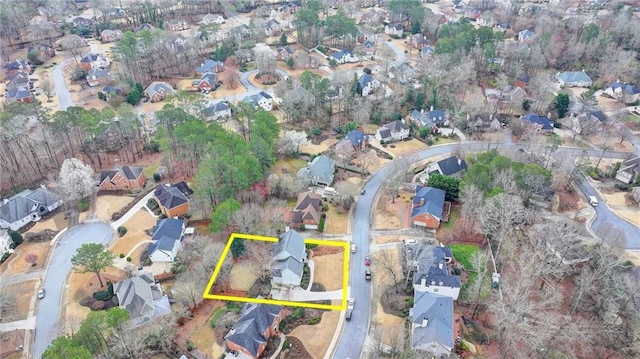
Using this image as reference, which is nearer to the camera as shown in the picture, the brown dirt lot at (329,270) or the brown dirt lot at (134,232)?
the brown dirt lot at (329,270)

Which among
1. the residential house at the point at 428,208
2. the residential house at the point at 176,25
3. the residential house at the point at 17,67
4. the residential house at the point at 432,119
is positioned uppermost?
the residential house at the point at 176,25

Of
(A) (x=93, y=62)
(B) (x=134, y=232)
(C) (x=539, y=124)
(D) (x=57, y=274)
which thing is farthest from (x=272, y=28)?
(D) (x=57, y=274)

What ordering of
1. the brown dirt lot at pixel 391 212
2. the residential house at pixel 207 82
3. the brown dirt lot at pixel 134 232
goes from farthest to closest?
the residential house at pixel 207 82, the brown dirt lot at pixel 391 212, the brown dirt lot at pixel 134 232

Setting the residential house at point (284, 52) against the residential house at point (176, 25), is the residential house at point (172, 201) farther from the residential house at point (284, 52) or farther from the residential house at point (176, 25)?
the residential house at point (176, 25)

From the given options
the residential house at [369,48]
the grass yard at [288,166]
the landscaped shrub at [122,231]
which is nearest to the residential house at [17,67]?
the landscaped shrub at [122,231]

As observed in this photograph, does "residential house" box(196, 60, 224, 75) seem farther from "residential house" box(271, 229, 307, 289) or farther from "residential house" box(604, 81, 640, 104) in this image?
"residential house" box(604, 81, 640, 104)

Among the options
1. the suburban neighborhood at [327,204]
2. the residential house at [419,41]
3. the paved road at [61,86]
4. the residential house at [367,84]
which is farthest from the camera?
the residential house at [419,41]

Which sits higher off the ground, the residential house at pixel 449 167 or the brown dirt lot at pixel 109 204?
the residential house at pixel 449 167

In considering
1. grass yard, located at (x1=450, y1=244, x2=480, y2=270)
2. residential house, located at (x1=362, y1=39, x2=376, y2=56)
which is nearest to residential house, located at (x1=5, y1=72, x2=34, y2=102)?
residential house, located at (x1=362, y1=39, x2=376, y2=56)

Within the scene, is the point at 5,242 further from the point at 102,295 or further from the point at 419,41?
the point at 419,41
